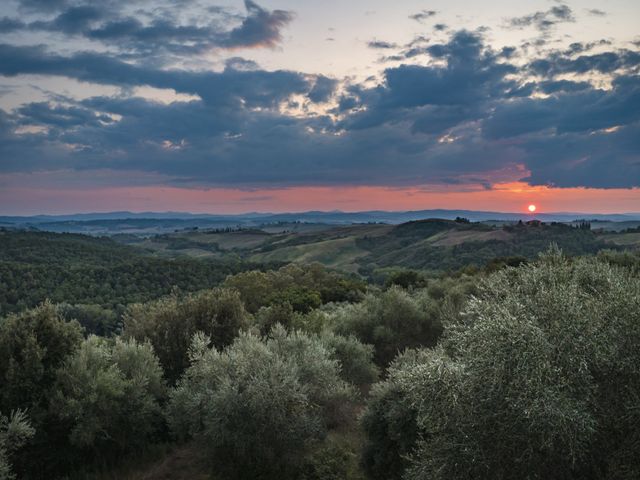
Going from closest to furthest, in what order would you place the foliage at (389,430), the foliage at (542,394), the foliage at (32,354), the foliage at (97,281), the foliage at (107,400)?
1. the foliage at (542,394)
2. the foliage at (389,430)
3. the foliage at (32,354)
4. the foliage at (107,400)
5. the foliage at (97,281)

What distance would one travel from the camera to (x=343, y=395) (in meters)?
25.3

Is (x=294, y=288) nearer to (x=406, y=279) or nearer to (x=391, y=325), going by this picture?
(x=406, y=279)

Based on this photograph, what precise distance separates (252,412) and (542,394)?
12182 millimetres

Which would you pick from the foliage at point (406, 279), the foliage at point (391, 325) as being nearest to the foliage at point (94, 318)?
the foliage at point (406, 279)

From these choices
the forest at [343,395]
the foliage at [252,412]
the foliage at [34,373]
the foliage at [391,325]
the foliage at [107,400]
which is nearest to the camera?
the forest at [343,395]

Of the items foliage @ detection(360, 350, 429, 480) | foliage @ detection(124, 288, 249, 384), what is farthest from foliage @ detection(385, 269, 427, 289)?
foliage @ detection(360, 350, 429, 480)

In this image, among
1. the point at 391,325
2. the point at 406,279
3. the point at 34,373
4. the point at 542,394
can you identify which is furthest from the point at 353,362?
the point at 406,279

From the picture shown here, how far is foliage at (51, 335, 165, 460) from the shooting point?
2173 centimetres

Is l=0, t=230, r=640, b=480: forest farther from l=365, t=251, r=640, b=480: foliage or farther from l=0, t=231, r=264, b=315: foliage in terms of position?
l=0, t=231, r=264, b=315: foliage

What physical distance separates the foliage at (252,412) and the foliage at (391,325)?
20.3 metres

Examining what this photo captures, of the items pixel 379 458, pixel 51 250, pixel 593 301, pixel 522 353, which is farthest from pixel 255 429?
pixel 51 250

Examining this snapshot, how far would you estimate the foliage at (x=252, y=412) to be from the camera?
20.0 m

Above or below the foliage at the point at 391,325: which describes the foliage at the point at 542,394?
above

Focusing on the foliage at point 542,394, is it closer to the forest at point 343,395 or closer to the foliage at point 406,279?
the forest at point 343,395
